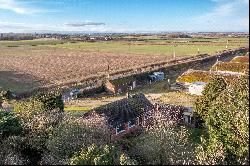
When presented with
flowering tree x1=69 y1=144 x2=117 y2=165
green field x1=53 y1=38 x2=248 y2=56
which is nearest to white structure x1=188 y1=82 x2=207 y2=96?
flowering tree x1=69 y1=144 x2=117 y2=165

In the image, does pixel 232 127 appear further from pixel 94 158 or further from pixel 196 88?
pixel 196 88

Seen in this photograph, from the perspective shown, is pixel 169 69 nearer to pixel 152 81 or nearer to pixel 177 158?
pixel 152 81

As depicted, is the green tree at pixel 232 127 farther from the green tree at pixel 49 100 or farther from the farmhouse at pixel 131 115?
the green tree at pixel 49 100

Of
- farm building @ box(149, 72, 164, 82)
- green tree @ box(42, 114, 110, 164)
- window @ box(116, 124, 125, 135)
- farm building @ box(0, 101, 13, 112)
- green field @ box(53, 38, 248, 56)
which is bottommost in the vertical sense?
farm building @ box(0, 101, 13, 112)

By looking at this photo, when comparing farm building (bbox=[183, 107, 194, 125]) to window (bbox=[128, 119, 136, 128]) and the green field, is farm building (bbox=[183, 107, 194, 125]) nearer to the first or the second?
window (bbox=[128, 119, 136, 128])

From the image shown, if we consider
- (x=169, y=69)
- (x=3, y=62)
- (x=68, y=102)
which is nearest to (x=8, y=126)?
(x=68, y=102)

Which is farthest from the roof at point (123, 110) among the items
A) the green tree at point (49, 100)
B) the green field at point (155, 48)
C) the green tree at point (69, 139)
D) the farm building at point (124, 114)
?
the green field at point (155, 48)
